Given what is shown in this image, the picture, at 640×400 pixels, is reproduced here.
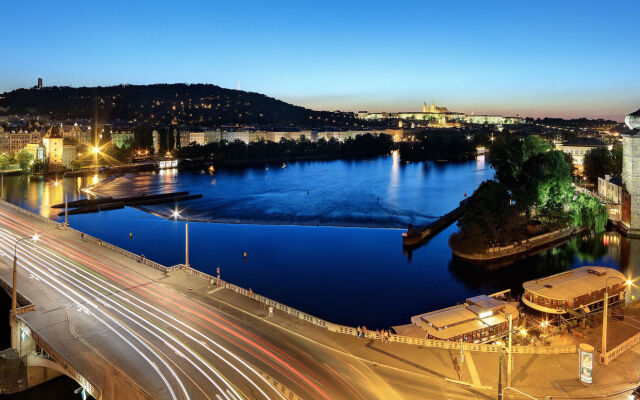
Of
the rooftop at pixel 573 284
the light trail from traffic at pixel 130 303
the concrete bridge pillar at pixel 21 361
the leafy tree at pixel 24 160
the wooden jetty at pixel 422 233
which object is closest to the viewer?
the light trail from traffic at pixel 130 303

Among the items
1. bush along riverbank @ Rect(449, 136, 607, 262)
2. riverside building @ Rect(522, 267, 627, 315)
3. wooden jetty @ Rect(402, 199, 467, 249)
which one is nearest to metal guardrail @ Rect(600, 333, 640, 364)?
riverside building @ Rect(522, 267, 627, 315)

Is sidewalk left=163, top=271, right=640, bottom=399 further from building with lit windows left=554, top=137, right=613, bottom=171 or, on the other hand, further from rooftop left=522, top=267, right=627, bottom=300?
building with lit windows left=554, top=137, right=613, bottom=171

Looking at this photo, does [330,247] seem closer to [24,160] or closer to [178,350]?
[178,350]

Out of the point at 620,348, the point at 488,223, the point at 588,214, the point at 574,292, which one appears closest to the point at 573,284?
the point at 574,292

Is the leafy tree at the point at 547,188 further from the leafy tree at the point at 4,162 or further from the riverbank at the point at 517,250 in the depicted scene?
the leafy tree at the point at 4,162

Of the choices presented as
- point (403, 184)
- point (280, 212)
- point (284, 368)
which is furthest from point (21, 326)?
point (403, 184)

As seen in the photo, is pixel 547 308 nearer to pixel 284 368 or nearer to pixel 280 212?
pixel 284 368

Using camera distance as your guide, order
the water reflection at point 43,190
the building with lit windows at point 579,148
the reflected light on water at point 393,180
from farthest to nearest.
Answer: the building with lit windows at point 579,148 → the reflected light on water at point 393,180 → the water reflection at point 43,190

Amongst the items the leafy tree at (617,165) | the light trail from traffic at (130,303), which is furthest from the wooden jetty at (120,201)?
the leafy tree at (617,165)
